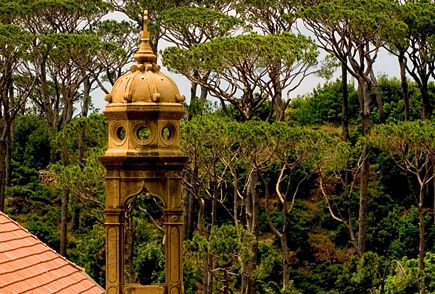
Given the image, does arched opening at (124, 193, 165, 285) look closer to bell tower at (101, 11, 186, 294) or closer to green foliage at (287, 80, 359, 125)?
green foliage at (287, 80, 359, 125)

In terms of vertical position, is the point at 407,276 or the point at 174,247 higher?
the point at 174,247

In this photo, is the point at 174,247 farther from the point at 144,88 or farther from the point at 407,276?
the point at 407,276

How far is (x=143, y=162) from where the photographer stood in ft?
20.8

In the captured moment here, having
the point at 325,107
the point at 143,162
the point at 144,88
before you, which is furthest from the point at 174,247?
the point at 325,107

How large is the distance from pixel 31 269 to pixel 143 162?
180cm

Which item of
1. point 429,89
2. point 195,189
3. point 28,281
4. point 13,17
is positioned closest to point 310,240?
point 195,189

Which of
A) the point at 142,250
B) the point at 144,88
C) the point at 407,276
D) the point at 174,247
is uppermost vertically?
the point at 144,88

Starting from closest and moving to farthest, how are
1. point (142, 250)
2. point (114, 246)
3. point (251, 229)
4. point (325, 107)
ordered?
point (114, 246) → point (142, 250) → point (251, 229) → point (325, 107)

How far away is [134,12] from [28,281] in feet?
91.6

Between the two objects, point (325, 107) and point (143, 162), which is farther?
point (325, 107)

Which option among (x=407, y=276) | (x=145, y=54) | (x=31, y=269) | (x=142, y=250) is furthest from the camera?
(x=142, y=250)

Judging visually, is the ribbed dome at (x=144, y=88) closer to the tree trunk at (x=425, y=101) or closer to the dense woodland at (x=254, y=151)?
the dense woodland at (x=254, y=151)

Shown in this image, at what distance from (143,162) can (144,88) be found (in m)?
0.46

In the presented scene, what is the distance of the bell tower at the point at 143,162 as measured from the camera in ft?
20.7
